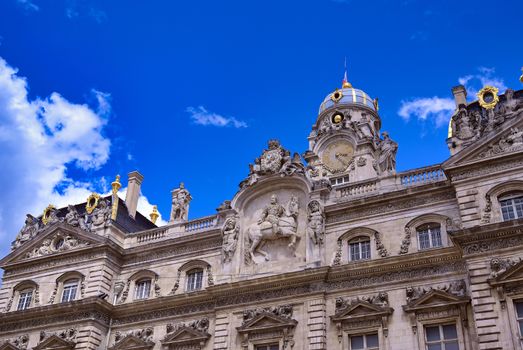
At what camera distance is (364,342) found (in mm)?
28266

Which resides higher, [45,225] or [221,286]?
[45,225]

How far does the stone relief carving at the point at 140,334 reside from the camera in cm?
3366

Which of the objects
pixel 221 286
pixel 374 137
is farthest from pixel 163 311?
pixel 374 137

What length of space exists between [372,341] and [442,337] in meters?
3.10

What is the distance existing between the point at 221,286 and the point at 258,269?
2171mm

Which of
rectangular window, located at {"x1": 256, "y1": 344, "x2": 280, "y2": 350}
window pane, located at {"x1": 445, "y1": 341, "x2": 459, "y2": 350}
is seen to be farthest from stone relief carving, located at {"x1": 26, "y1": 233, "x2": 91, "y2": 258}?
window pane, located at {"x1": 445, "y1": 341, "x2": 459, "y2": 350}

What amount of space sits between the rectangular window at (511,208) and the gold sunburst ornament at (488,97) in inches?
244

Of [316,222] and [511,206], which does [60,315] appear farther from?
[511,206]

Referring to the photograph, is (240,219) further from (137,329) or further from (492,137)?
(492,137)

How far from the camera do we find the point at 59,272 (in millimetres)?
37969

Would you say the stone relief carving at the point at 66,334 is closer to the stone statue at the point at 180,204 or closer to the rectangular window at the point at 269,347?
the stone statue at the point at 180,204

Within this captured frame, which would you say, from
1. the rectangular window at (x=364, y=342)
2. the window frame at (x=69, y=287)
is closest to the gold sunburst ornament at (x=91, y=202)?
the window frame at (x=69, y=287)

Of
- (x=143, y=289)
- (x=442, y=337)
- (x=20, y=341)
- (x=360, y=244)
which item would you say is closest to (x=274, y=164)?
(x=360, y=244)

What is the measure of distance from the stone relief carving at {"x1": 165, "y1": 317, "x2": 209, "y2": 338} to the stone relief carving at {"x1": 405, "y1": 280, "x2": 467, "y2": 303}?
34.4 ft
